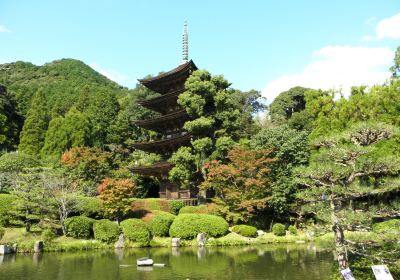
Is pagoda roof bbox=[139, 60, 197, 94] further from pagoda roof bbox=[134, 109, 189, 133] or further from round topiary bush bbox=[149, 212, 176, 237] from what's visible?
round topiary bush bbox=[149, 212, 176, 237]

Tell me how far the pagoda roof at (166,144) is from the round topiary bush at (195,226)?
10024mm

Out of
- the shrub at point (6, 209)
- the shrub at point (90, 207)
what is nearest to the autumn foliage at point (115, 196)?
the shrub at point (90, 207)

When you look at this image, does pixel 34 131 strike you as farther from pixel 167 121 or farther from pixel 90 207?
pixel 90 207

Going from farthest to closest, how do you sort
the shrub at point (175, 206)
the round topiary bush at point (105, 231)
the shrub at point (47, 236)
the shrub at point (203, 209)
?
the shrub at point (175, 206)
the shrub at point (203, 209)
the round topiary bush at point (105, 231)
the shrub at point (47, 236)

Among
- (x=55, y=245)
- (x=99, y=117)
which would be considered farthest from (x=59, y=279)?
(x=99, y=117)

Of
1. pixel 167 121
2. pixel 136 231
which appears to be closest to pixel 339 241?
pixel 136 231

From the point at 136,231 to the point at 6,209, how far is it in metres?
10.2

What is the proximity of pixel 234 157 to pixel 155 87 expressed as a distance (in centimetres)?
1695

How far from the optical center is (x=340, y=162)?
13711mm

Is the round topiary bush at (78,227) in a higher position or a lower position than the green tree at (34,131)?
lower

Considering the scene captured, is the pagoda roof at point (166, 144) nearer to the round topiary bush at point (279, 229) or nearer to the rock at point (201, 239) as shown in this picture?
the rock at point (201, 239)

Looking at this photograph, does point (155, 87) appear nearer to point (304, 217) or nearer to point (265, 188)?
point (265, 188)

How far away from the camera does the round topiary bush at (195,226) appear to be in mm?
28125

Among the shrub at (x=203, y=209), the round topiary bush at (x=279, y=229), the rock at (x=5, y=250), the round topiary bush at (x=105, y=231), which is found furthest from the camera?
the shrub at (x=203, y=209)
